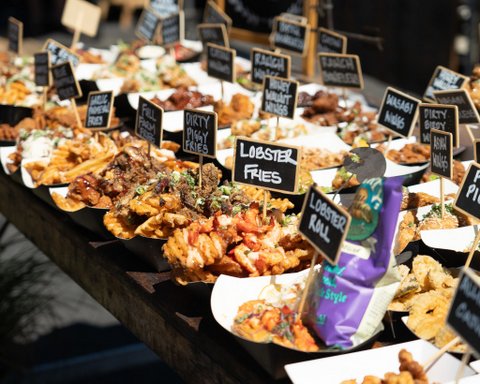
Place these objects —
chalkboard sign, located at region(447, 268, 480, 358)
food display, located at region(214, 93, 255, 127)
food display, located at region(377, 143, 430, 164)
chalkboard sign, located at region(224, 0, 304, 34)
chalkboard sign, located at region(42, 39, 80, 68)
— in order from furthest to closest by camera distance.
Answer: chalkboard sign, located at region(224, 0, 304, 34) < chalkboard sign, located at region(42, 39, 80, 68) < food display, located at region(214, 93, 255, 127) < food display, located at region(377, 143, 430, 164) < chalkboard sign, located at region(447, 268, 480, 358)

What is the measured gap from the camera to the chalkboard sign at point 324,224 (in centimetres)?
197

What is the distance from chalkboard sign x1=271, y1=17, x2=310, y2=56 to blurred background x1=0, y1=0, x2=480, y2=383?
0.34m

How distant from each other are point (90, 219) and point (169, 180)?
0.41 meters

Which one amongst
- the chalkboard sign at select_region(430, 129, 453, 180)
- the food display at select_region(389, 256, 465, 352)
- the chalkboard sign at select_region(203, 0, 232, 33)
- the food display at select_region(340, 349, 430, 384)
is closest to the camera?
the food display at select_region(340, 349, 430, 384)

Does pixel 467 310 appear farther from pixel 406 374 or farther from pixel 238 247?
pixel 238 247

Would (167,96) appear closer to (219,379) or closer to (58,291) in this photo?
(58,291)

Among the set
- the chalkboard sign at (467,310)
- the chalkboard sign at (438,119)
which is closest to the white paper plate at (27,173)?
the chalkboard sign at (438,119)

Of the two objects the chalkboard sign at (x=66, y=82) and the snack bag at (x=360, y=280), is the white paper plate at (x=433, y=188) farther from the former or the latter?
the chalkboard sign at (x=66, y=82)

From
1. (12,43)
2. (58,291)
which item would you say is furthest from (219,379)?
(12,43)

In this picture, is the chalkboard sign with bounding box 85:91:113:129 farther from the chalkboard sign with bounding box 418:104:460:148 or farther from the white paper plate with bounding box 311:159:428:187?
the chalkboard sign with bounding box 418:104:460:148

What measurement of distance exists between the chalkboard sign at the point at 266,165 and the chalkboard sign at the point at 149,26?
3.31 meters

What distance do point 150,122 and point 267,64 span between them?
1.24 m

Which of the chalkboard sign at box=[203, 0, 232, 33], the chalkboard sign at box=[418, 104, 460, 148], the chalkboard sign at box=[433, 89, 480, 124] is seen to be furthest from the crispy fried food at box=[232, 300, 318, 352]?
the chalkboard sign at box=[203, 0, 232, 33]

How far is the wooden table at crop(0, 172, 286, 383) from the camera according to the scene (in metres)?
2.21
